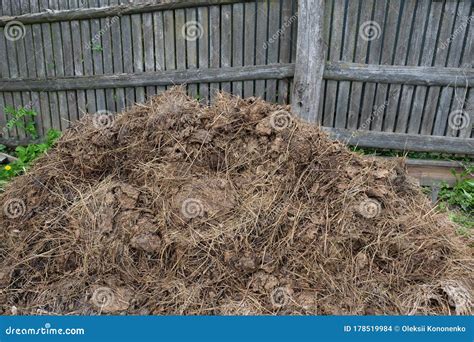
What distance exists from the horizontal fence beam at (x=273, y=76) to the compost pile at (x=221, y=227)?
1.51 metres

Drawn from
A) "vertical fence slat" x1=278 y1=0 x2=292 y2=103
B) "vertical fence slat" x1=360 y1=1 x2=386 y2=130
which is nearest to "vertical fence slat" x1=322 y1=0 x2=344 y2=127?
"vertical fence slat" x1=360 y1=1 x2=386 y2=130

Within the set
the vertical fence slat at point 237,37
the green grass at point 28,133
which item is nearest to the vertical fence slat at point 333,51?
the vertical fence slat at point 237,37

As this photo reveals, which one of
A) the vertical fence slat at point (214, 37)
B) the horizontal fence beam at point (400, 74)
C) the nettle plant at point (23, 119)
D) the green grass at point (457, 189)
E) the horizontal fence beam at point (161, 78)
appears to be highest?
the vertical fence slat at point (214, 37)

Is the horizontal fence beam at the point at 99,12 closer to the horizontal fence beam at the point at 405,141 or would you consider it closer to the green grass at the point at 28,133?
the green grass at the point at 28,133

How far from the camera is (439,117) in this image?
5195 mm

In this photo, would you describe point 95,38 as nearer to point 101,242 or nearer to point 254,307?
point 101,242

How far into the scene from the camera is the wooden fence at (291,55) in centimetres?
498

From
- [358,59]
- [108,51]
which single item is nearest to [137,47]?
[108,51]

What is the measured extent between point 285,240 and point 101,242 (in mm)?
1317

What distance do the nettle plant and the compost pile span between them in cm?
219

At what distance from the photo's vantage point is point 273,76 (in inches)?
204

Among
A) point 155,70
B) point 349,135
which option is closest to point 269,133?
point 349,135

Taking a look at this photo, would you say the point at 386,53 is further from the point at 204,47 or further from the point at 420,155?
the point at 204,47

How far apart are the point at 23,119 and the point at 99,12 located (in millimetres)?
1753
